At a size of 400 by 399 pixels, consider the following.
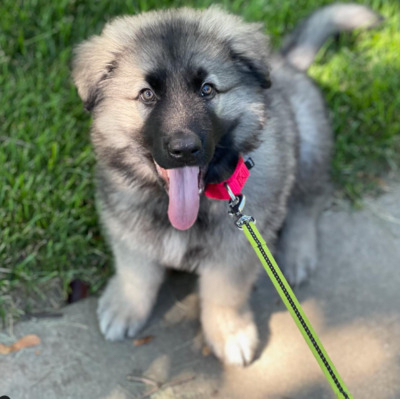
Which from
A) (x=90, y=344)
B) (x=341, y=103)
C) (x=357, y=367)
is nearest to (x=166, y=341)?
(x=90, y=344)

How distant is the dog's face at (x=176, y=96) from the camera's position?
2.03 metres

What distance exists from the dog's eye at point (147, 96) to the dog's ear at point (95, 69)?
19 cm

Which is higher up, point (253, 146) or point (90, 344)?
point (253, 146)

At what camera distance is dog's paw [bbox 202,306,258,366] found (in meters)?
2.59

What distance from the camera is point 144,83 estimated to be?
209 centimetres

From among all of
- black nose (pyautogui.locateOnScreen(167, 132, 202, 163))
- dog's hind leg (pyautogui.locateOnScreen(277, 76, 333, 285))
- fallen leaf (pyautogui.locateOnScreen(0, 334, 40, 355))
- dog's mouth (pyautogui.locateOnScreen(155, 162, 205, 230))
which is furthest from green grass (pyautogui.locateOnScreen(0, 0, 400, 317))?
black nose (pyautogui.locateOnScreen(167, 132, 202, 163))

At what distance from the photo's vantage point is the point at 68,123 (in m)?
3.30

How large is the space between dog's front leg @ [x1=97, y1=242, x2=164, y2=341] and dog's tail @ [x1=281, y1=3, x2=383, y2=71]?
1.52 meters

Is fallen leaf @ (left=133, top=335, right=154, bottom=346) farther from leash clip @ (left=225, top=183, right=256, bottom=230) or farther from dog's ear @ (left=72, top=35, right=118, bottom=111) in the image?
dog's ear @ (left=72, top=35, right=118, bottom=111)

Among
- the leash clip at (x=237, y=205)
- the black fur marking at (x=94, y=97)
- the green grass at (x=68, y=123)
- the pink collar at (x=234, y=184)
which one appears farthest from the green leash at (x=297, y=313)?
the green grass at (x=68, y=123)

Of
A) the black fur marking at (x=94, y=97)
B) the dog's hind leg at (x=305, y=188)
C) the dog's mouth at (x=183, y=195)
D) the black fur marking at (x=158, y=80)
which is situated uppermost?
the black fur marking at (x=158, y=80)

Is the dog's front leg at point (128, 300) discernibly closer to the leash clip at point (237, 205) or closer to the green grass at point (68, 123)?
the green grass at point (68, 123)

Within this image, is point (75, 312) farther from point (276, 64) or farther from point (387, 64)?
point (387, 64)

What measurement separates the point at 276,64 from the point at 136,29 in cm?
109
